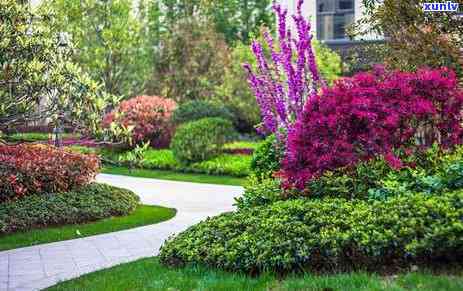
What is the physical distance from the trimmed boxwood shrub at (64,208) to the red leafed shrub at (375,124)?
13.6 feet

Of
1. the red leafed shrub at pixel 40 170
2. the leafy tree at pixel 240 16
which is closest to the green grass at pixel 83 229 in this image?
the red leafed shrub at pixel 40 170

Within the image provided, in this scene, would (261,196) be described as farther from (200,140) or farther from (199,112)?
(199,112)

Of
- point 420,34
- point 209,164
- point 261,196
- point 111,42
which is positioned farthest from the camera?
point 111,42

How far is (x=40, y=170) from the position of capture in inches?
425

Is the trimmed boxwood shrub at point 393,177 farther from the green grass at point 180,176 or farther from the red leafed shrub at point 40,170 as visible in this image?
the green grass at point 180,176

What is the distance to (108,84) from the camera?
28266 mm

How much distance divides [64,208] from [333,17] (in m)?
24.2

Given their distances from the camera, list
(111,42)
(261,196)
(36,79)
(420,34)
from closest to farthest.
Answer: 1. (261,196)
2. (36,79)
3. (420,34)
4. (111,42)

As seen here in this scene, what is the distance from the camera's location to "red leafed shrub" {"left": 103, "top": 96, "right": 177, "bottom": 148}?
894 inches

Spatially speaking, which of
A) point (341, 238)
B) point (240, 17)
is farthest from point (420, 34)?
point (240, 17)

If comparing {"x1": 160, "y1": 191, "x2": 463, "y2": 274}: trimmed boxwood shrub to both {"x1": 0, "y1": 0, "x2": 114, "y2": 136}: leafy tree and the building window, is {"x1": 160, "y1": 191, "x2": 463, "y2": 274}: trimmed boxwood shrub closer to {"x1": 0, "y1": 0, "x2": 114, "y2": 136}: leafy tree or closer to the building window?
{"x1": 0, "y1": 0, "x2": 114, "y2": 136}: leafy tree

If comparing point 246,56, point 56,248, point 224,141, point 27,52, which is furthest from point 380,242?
point 246,56

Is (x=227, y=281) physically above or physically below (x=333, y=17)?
below

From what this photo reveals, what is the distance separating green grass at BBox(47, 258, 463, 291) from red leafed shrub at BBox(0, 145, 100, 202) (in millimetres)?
3624
